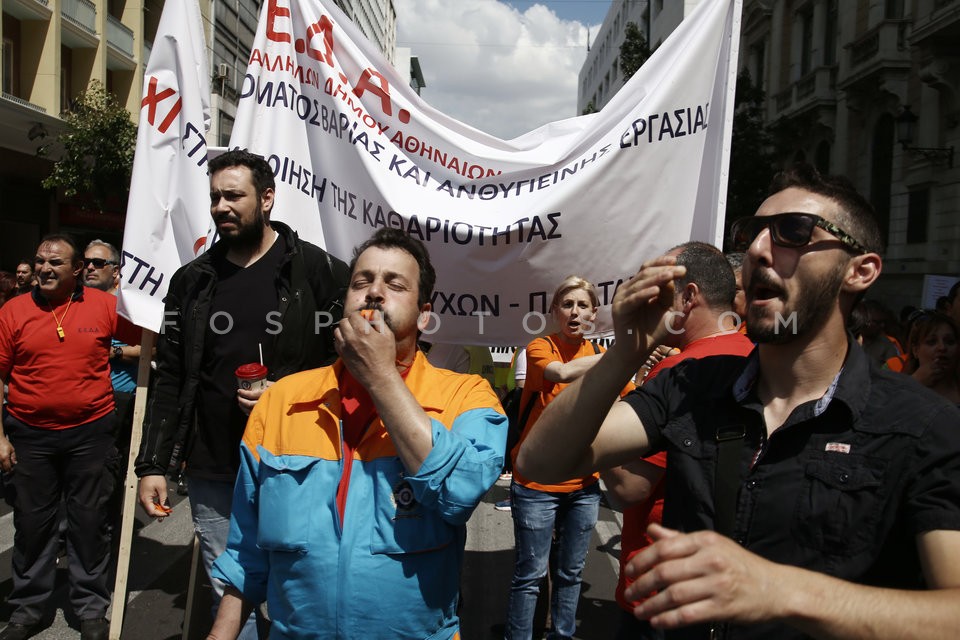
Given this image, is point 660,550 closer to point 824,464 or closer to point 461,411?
point 824,464

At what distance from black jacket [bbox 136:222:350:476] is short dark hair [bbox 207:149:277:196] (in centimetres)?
23

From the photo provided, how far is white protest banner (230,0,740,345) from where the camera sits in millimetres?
3793

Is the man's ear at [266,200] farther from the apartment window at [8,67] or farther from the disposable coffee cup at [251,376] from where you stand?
the apartment window at [8,67]

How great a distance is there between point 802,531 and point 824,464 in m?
0.14

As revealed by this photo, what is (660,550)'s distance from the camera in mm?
1163

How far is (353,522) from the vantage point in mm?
1906

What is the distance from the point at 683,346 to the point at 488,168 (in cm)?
164

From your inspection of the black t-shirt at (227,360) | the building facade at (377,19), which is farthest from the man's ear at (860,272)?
the building facade at (377,19)

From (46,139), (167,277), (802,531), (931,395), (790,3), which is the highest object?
(790,3)

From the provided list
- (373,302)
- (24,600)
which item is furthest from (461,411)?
(24,600)

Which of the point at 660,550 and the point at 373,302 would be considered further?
the point at 373,302

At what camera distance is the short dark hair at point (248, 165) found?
3232 mm

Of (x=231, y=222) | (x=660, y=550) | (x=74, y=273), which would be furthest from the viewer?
(x=74, y=273)

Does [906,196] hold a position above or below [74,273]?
above
